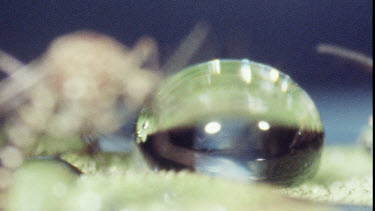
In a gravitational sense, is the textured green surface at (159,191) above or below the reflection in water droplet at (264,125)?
below

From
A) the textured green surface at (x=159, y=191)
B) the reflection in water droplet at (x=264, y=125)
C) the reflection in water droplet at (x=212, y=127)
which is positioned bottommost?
the textured green surface at (x=159, y=191)

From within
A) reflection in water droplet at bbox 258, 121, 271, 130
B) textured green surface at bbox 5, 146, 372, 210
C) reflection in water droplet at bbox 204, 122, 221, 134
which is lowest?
textured green surface at bbox 5, 146, 372, 210

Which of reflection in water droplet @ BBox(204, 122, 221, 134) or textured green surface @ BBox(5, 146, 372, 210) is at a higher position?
reflection in water droplet @ BBox(204, 122, 221, 134)

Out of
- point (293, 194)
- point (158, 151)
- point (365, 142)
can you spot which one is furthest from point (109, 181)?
point (365, 142)

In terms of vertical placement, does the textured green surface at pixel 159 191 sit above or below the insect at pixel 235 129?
below
